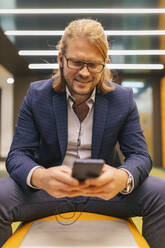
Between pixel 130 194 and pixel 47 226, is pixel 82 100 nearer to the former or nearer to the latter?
pixel 130 194

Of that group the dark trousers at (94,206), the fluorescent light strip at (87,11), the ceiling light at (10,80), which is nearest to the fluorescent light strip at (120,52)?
the fluorescent light strip at (87,11)

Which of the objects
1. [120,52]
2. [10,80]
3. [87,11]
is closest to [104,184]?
[87,11]

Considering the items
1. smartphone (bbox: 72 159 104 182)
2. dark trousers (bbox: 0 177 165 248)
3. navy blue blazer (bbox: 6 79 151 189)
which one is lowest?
dark trousers (bbox: 0 177 165 248)

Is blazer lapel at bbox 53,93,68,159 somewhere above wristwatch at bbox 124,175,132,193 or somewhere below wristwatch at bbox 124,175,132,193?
above

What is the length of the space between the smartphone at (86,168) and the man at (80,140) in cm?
15

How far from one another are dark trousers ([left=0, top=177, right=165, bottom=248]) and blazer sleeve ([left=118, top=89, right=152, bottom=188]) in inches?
2.7

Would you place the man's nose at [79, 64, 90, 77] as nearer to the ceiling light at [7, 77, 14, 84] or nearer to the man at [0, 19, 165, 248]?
the man at [0, 19, 165, 248]

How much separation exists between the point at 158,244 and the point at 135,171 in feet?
0.94

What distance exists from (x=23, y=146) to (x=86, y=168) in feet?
1.64

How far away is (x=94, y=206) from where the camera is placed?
3.70ft

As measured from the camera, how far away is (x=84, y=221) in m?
1.03

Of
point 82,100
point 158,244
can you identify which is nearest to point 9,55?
point 82,100

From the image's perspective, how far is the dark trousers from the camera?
104cm

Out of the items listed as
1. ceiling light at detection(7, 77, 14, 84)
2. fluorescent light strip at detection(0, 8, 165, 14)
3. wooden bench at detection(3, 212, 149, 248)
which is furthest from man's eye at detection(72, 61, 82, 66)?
ceiling light at detection(7, 77, 14, 84)
